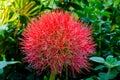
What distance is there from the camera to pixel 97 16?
100cm

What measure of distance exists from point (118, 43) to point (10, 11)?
30cm

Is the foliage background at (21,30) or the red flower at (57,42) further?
the foliage background at (21,30)

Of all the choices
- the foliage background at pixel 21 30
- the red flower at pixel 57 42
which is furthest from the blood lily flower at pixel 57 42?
the foliage background at pixel 21 30

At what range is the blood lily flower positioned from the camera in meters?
0.57

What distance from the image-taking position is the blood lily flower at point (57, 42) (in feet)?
1.87

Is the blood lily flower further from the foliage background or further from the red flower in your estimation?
the foliage background

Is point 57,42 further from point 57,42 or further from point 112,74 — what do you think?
point 112,74

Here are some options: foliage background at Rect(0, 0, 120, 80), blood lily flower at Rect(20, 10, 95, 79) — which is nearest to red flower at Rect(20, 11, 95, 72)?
blood lily flower at Rect(20, 10, 95, 79)

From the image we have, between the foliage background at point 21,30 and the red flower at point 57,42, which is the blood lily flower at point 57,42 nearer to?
the red flower at point 57,42

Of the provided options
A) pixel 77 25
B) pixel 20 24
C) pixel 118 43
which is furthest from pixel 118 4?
pixel 77 25

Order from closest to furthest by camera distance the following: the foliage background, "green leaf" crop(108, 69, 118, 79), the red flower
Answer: the red flower, "green leaf" crop(108, 69, 118, 79), the foliage background

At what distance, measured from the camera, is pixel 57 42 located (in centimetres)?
56

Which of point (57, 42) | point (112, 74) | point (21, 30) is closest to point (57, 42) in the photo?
point (57, 42)

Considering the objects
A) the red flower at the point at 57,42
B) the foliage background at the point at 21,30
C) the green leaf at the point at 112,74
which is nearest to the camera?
the red flower at the point at 57,42
